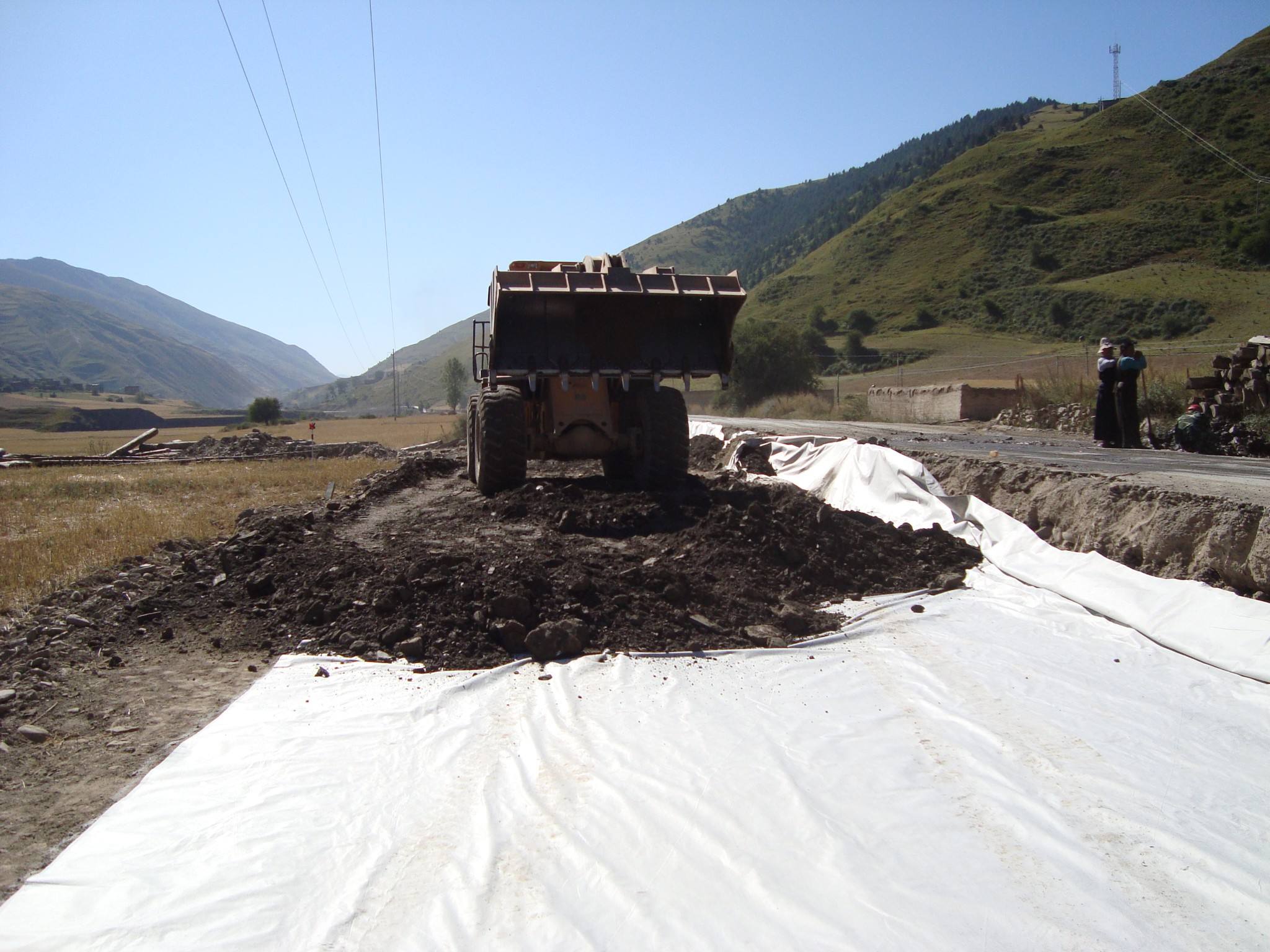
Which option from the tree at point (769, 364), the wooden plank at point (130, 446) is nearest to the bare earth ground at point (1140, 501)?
the wooden plank at point (130, 446)

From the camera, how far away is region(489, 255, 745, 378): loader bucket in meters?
10.8

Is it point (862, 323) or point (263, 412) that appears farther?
point (263, 412)

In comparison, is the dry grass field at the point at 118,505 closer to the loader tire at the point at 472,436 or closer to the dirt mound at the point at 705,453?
the loader tire at the point at 472,436

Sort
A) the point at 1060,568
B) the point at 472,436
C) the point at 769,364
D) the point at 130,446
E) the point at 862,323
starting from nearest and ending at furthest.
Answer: the point at 1060,568
the point at 472,436
the point at 130,446
the point at 769,364
the point at 862,323

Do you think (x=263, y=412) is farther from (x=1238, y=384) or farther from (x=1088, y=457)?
(x=1088, y=457)

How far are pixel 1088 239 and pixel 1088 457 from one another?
205 ft

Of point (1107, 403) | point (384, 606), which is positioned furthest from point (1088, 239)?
point (384, 606)

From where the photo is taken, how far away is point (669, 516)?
924 cm

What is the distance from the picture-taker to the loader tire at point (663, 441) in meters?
11.3

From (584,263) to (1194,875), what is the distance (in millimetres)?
9611

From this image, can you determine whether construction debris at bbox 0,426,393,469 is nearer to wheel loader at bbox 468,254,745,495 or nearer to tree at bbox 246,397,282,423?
wheel loader at bbox 468,254,745,495

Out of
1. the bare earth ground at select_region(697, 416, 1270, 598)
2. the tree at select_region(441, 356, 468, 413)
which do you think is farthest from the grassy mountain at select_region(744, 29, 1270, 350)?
the tree at select_region(441, 356, 468, 413)

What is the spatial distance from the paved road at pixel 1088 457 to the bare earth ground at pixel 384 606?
6.49 ft

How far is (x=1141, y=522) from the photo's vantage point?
7180 millimetres
